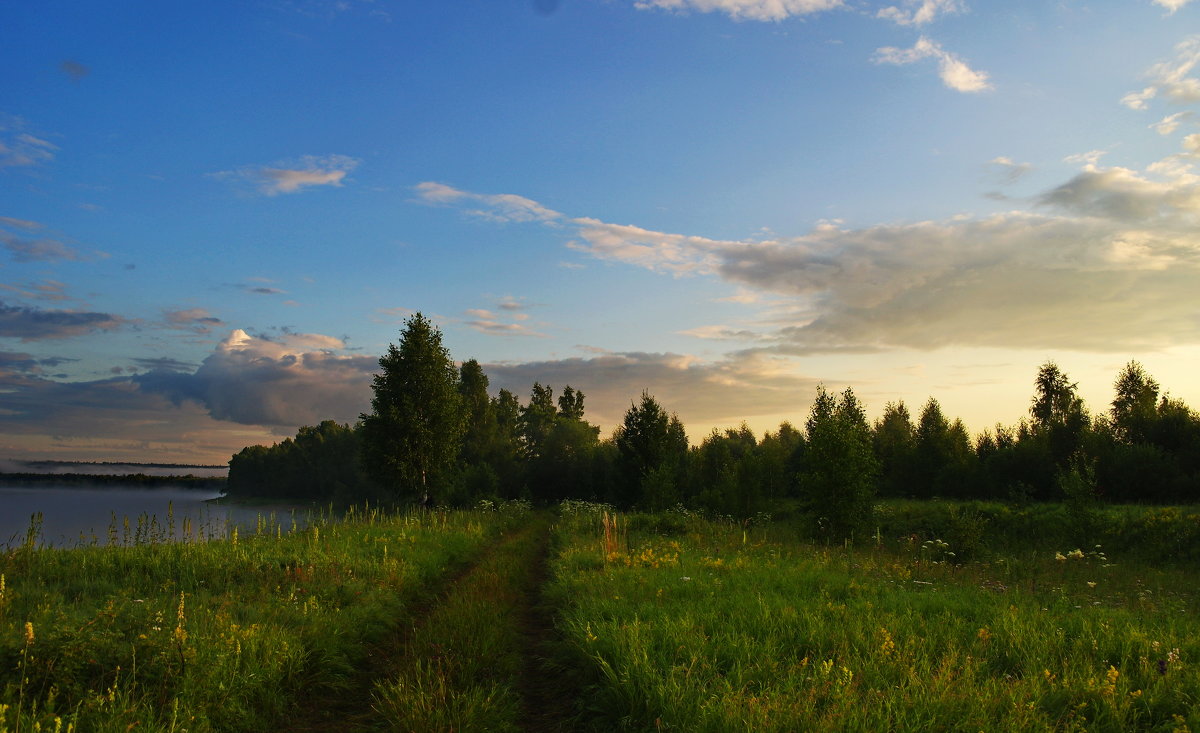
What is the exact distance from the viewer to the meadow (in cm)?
511

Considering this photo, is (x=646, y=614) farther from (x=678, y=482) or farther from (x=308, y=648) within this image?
(x=678, y=482)

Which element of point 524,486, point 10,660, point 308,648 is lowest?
point 524,486

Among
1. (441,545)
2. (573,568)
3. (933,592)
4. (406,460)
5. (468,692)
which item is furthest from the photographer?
(406,460)

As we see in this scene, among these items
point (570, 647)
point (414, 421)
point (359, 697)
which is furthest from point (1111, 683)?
point (414, 421)

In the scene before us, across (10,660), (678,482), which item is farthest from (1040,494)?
(10,660)

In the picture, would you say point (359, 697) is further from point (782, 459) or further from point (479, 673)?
point (782, 459)

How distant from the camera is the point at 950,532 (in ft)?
62.0

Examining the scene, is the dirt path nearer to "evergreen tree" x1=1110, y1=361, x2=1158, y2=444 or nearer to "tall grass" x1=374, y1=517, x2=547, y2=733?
"tall grass" x1=374, y1=517, x2=547, y2=733

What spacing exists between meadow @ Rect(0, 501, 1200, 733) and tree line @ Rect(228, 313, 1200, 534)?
9.49 meters

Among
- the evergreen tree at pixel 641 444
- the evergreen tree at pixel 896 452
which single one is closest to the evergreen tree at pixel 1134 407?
the evergreen tree at pixel 896 452

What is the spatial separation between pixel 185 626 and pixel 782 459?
5186 centimetres


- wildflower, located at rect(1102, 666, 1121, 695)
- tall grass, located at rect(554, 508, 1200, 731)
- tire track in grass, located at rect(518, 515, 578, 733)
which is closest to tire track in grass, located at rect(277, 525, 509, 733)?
tire track in grass, located at rect(518, 515, 578, 733)

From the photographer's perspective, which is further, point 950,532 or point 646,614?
point 950,532

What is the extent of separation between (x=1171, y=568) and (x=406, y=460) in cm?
3295
